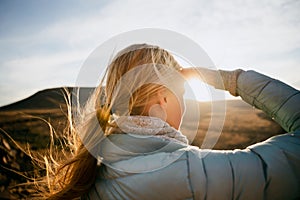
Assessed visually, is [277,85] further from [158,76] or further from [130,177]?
[130,177]

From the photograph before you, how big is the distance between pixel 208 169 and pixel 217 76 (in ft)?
2.86

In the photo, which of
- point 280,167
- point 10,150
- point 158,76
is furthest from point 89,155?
point 10,150

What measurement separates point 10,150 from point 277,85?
356 inches

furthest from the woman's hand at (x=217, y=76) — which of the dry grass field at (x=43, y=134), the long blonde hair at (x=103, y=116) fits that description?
the dry grass field at (x=43, y=134)

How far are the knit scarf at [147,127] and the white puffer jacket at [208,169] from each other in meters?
0.08

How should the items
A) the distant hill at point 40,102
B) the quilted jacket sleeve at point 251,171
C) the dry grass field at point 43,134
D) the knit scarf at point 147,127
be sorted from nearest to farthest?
the quilted jacket sleeve at point 251,171 < the knit scarf at point 147,127 < the dry grass field at point 43,134 < the distant hill at point 40,102

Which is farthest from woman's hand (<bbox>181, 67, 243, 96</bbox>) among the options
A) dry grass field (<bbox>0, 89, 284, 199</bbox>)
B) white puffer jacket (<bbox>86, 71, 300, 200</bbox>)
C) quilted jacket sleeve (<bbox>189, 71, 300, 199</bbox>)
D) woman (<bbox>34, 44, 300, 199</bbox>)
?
dry grass field (<bbox>0, 89, 284, 199</bbox>)

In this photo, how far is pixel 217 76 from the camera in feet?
6.40

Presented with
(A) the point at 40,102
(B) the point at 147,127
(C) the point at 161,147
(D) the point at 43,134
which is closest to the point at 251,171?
(C) the point at 161,147

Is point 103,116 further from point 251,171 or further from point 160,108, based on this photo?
point 251,171

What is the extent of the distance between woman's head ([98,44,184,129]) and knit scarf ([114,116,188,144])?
3.3 inches

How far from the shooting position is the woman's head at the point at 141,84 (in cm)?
166

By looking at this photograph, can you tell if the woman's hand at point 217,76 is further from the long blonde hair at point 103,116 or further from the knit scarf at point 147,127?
the knit scarf at point 147,127

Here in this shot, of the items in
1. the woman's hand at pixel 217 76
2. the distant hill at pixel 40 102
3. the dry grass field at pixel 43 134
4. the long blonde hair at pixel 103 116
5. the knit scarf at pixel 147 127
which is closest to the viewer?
the knit scarf at pixel 147 127
